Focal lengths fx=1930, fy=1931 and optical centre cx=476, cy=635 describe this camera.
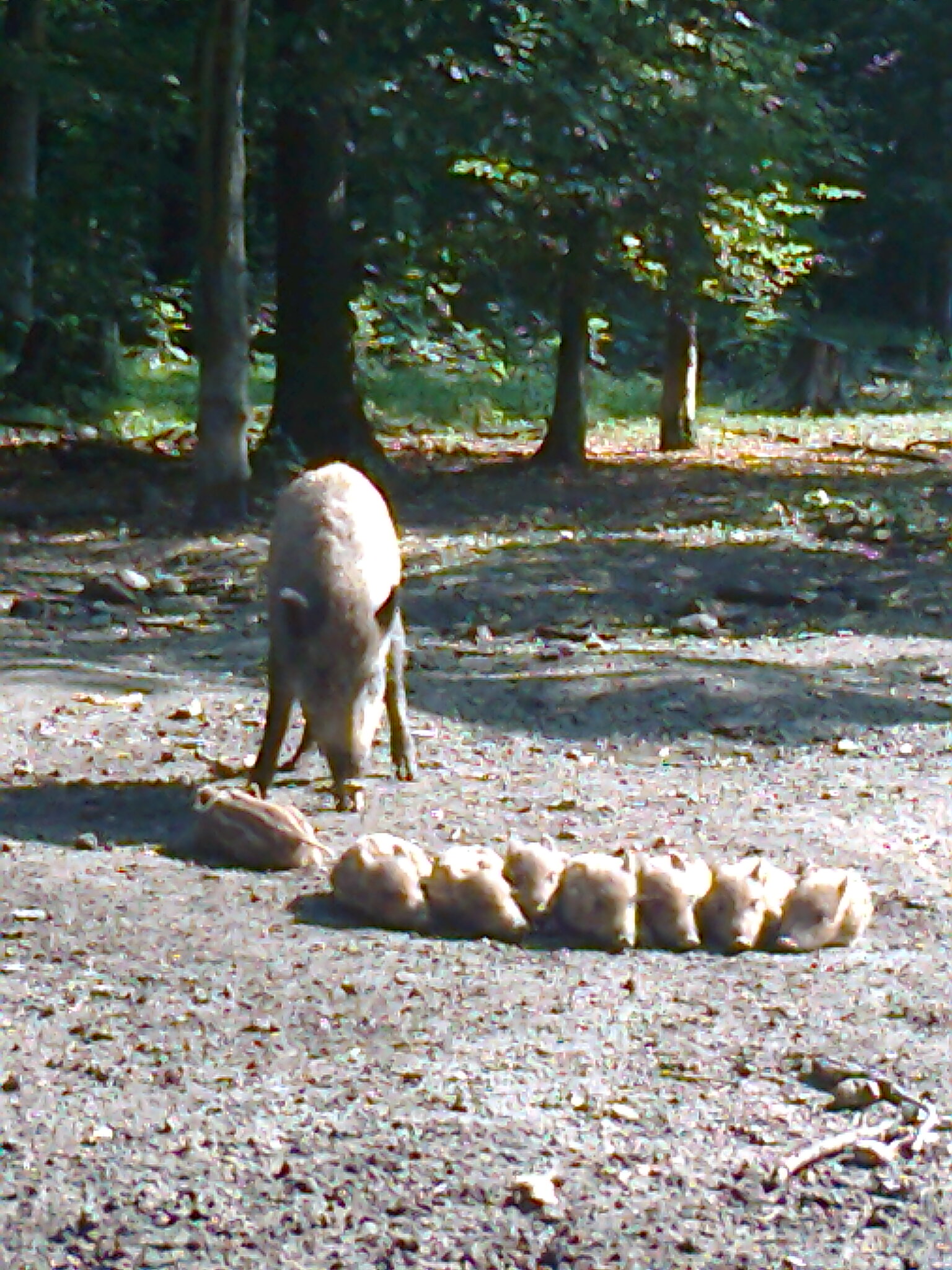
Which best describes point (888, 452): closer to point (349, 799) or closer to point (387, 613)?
point (387, 613)

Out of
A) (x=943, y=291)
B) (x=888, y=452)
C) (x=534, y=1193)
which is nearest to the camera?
(x=534, y=1193)

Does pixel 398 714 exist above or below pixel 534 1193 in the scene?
above

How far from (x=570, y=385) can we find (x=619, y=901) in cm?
1180

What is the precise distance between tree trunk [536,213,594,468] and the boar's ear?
9.99m

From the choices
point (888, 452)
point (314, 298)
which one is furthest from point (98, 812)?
point (888, 452)

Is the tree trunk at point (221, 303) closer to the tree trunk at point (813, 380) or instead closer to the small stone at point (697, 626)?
the small stone at point (697, 626)

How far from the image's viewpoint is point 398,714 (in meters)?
6.91

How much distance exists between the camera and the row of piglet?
197 inches

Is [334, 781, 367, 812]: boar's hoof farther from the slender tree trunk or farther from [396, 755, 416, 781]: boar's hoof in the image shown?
the slender tree trunk

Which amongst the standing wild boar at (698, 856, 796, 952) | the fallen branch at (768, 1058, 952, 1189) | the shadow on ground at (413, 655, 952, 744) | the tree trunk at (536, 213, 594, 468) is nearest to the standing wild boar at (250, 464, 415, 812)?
the shadow on ground at (413, 655, 952, 744)

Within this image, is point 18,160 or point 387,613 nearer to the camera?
point 387,613

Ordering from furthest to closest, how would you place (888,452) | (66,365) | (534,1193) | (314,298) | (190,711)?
1. (888,452)
2. (66,365)
3. (314,298)
4. (190,711)
5. (534,1193)

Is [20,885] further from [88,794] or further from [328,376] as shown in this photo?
[328,376]

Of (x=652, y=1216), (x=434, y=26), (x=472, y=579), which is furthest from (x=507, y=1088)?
(x=434, y=26)
